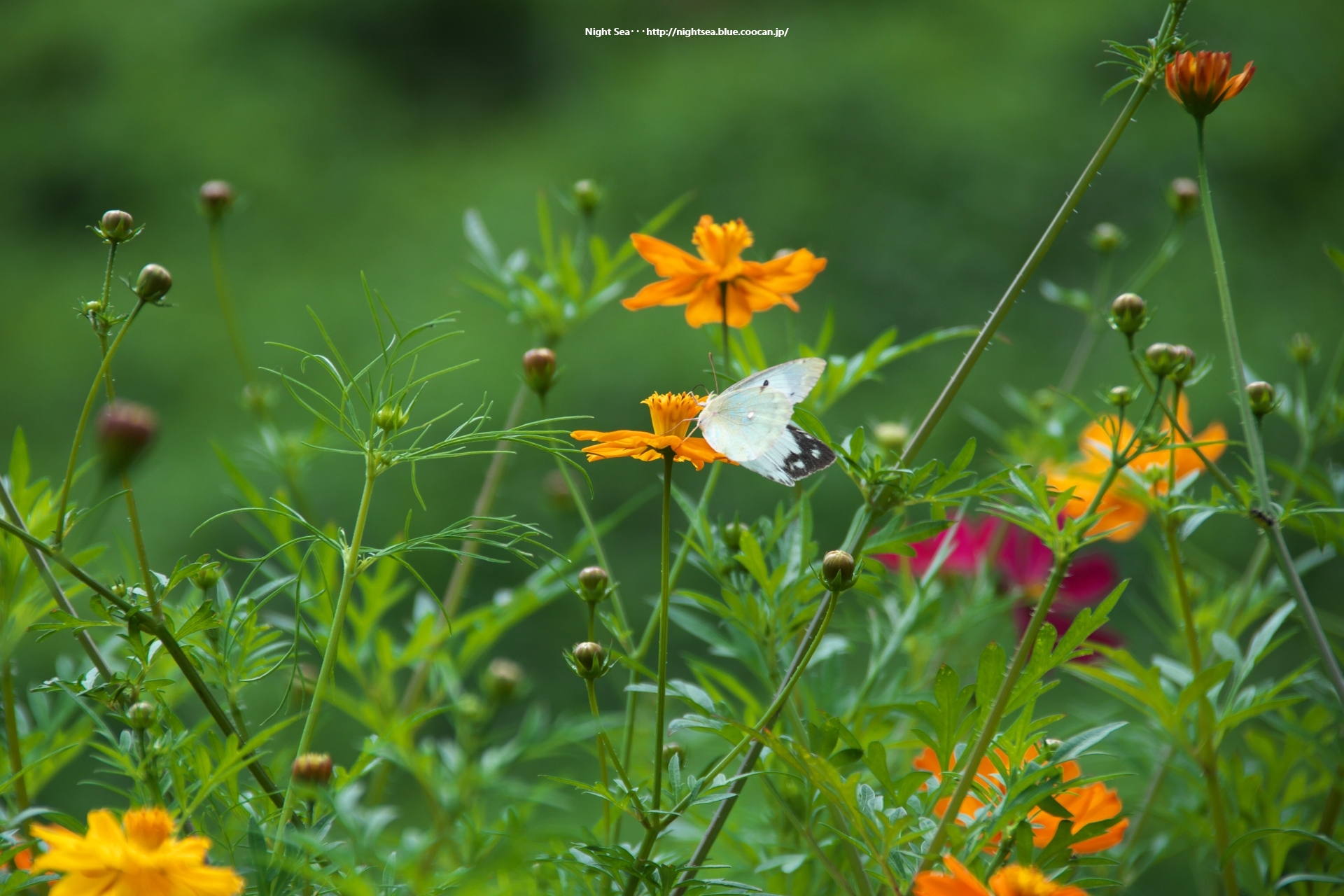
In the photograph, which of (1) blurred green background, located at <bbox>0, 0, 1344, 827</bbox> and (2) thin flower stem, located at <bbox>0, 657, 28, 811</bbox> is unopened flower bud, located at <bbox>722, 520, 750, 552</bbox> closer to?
(2) thin flower stem, located at <bbox>0, 657, 28, 811</bbox>

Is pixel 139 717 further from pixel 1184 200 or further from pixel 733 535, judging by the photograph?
pixel 1184 200

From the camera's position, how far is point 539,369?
0.43 meters

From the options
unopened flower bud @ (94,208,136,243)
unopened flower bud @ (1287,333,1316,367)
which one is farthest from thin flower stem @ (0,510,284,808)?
unopened flower bud @ (1287,333,1316,367)

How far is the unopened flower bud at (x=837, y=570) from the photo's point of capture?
0.30 m

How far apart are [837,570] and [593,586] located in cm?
9

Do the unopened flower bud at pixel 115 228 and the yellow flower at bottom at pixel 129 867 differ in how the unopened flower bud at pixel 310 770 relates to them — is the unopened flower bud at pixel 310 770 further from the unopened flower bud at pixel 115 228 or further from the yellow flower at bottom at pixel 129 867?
the unopened flower bud at pixel 115 228

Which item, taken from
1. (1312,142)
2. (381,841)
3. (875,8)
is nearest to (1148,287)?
(1312,142)

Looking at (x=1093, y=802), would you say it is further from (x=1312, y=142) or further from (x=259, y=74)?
(x=259, y=74)

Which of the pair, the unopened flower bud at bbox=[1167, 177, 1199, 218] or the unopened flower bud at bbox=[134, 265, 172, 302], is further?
the unopened flower bud at bbox=[1167, 177, 1199, 218]

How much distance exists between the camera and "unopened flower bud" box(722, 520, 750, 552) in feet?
1.29

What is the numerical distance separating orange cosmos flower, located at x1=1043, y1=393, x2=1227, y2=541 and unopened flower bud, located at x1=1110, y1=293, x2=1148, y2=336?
0.03 m

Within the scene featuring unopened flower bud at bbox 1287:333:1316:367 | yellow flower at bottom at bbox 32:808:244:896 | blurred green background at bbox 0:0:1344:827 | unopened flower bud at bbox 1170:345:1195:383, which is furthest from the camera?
blurred green background at bbox 0:0:1344:827

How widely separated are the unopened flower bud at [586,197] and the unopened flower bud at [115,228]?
24 centimetres

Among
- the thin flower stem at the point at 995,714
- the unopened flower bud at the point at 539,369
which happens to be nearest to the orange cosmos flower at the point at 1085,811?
the thin flower stem at the point at 995,714
